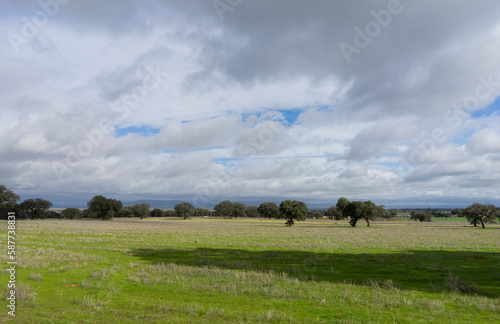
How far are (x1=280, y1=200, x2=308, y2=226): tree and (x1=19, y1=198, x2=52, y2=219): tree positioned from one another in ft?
→ 340

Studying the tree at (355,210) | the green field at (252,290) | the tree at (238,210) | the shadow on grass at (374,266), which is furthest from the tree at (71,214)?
the shadow on grass at (374,266)

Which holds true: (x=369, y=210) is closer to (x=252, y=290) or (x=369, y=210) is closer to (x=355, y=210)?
(x=355, y=210)

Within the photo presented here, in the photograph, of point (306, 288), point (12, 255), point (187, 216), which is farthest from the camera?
point (187, 216)

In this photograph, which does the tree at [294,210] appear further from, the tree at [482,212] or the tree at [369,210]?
the tree at [482,212]

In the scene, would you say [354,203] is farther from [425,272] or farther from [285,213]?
[425,272]

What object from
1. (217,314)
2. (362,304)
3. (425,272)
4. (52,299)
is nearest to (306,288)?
(362,304)

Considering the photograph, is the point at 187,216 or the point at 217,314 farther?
the point at 187,216

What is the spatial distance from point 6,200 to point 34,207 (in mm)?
15690

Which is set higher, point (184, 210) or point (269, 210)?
point (184, 210)

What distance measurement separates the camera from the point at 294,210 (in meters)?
91.4

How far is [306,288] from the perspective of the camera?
16281 millimetres

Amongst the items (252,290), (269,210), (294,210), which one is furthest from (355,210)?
(269,210)

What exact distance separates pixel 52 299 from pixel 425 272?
2236 centimetres

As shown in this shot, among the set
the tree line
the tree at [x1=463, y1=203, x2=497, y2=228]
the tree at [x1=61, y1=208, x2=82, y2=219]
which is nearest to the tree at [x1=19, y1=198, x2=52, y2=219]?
the tree line
